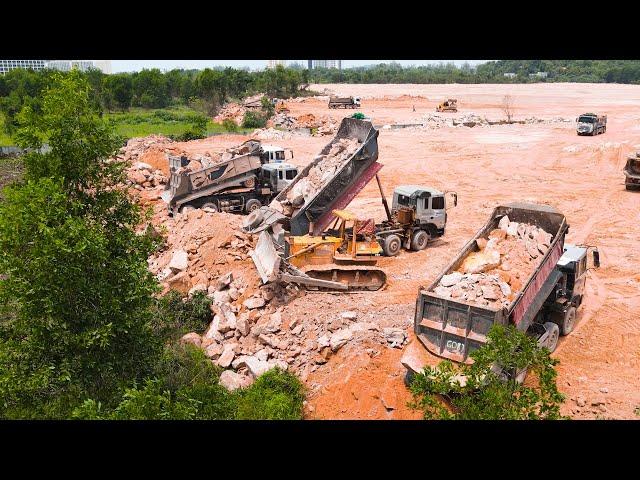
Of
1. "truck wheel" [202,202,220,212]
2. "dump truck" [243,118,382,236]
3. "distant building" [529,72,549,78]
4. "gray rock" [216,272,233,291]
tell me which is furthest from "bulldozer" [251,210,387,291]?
"distant building" [529,72,549,78]

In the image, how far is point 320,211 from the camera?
17203 millimetres

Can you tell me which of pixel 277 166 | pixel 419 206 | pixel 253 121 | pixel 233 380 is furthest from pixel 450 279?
pixel 253 121

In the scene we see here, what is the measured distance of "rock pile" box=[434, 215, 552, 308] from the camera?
416 inches

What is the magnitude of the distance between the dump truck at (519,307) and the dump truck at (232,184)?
10965 mm

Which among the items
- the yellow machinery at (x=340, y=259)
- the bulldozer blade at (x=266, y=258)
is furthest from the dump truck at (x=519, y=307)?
the bulldozer blade at (x=266, y=258)

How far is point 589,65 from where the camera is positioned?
363 ft

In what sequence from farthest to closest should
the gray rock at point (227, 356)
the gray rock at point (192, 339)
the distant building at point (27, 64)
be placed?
the gray rock at point (192, 339) < the gray rock at point (227, 356) < the distant building at point (27, 64)

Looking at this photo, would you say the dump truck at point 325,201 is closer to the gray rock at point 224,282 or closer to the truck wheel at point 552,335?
the gray rock at point 224,282

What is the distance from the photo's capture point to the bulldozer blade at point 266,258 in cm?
1395

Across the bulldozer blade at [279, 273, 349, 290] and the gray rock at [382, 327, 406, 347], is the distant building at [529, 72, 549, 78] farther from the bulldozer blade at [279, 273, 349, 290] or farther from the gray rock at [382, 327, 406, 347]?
the gray rock at [382, 327, 406, 347]

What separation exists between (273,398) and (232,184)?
13227 mm

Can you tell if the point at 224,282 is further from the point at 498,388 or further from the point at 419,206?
the point at 498,388

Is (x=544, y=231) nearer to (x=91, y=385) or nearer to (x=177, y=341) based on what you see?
(x=177, y=341)

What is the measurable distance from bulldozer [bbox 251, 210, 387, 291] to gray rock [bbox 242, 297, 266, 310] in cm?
58
